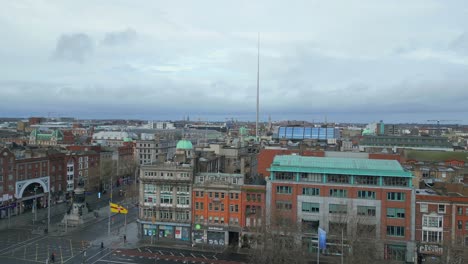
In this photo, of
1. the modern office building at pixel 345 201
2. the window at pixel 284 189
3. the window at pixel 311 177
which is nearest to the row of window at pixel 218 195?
the modern office building at pixel 345 201

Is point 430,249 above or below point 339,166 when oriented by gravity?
below

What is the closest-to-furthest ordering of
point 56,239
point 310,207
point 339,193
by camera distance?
1. point 339,193
2. point 310,207
3. point 56,239

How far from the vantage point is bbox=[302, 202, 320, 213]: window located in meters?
83.5

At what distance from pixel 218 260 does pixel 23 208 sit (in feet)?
218

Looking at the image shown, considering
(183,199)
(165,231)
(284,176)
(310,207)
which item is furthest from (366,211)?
(165,231)

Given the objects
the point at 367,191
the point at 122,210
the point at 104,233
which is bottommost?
the point at 104,233

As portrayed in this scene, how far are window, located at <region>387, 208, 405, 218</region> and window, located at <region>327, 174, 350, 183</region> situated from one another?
31.8 ft

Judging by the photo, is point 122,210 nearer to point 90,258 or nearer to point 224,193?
point 90,258

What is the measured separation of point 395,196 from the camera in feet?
262

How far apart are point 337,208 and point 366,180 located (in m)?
8.00

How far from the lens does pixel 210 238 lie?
3531 inches

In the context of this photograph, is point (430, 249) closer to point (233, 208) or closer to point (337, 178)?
point (337, 178)

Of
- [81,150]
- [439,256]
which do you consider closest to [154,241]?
[439,256]

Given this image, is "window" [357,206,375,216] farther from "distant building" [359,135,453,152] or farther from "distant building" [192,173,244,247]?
"distant building" [359,135,453,152]
